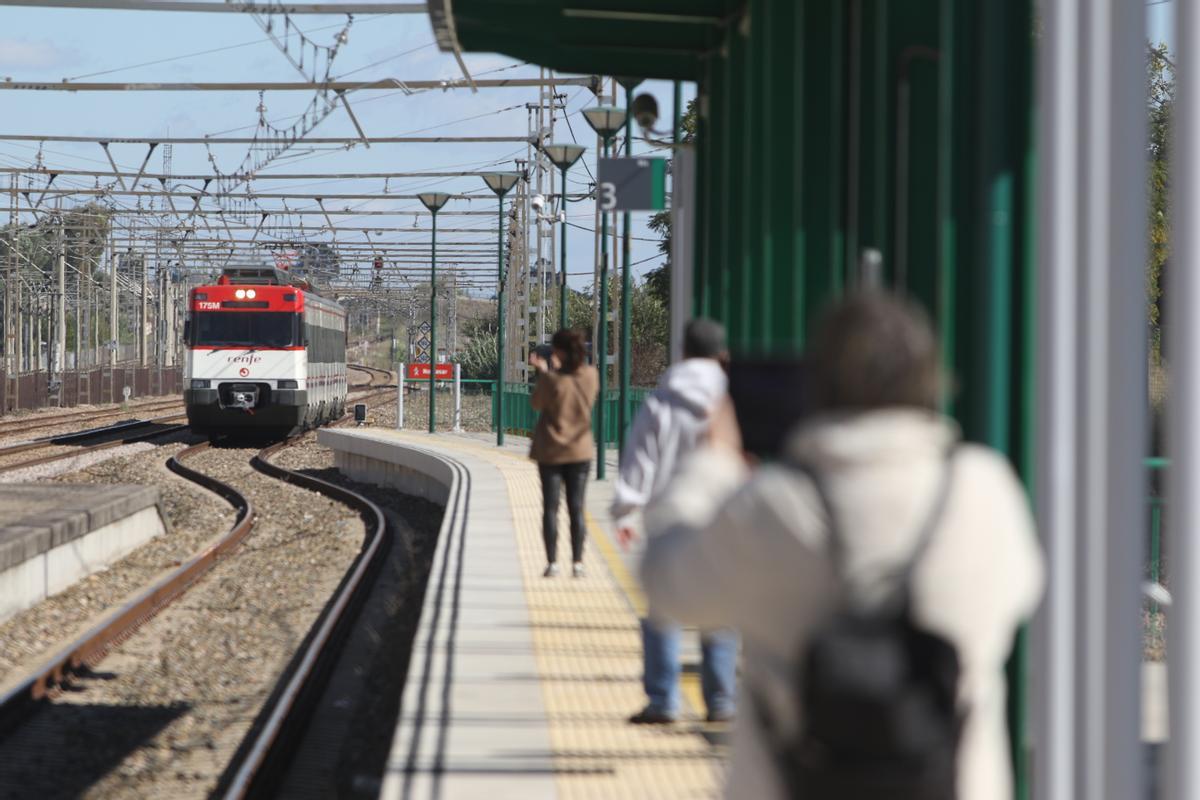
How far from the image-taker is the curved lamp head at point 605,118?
18.5m

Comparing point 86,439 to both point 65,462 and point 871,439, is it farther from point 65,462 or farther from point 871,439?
point 871,439

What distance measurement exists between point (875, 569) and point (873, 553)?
3cm

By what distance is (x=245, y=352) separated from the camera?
29641mm

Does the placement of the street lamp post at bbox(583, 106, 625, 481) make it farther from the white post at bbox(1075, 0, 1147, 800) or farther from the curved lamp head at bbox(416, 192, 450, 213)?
the white post at bbox(1075, 0, 1147, 800)

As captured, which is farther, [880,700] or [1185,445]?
[1185,445]

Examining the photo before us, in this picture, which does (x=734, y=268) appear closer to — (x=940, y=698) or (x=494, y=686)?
(x=494, y=686)

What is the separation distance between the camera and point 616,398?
84.6ft

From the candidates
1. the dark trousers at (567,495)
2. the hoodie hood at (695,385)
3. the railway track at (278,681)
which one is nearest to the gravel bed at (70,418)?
the railway track at (278,681)

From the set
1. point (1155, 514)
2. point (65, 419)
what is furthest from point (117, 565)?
point (65, 419)

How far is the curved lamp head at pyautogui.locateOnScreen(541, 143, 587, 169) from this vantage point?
2248 centimetres

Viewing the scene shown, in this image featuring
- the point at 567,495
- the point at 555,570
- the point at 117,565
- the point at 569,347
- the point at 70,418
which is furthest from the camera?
the point at 70,418

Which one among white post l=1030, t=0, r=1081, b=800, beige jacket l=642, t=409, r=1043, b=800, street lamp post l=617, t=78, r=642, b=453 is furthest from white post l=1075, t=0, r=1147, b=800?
street lamp post l=617, t=78, r=642, b=453

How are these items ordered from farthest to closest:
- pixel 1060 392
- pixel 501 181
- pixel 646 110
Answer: pixel 501 181 → pixel 646 110 → pixel 1060 392

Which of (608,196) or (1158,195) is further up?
(1158,195)
